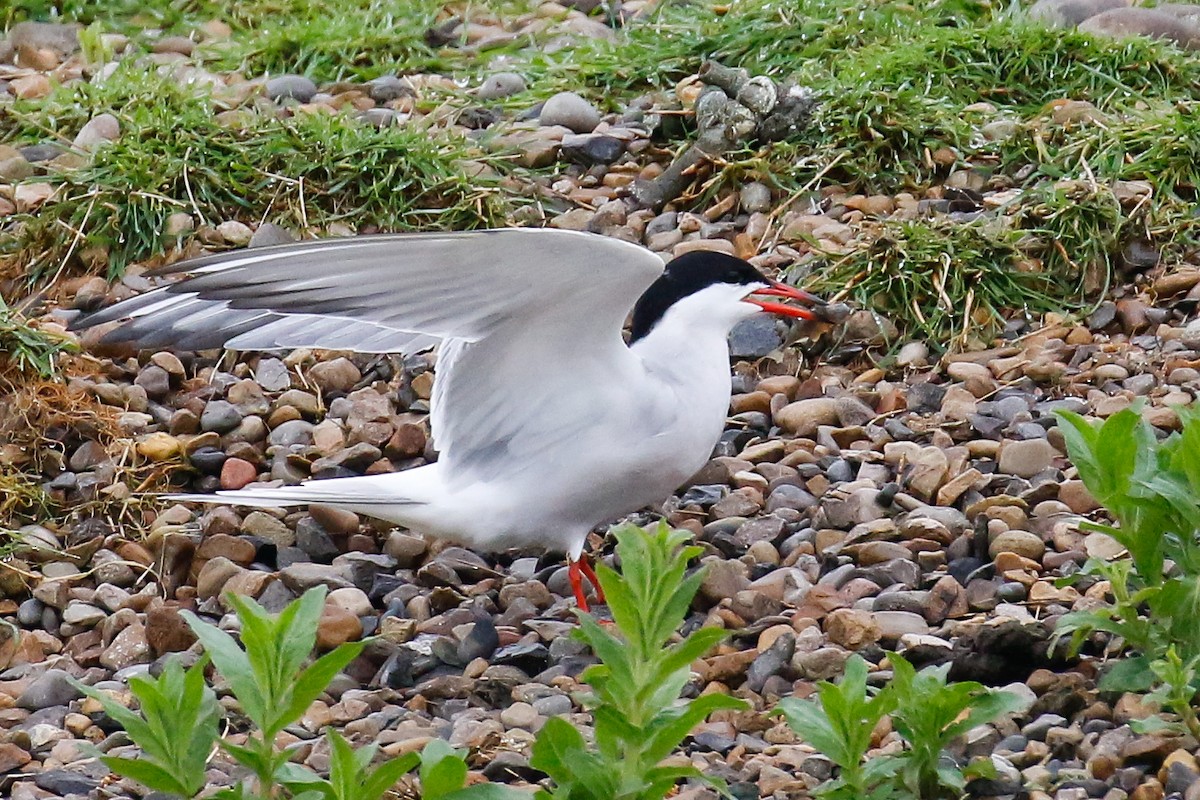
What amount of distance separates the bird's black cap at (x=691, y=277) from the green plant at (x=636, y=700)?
1.47m

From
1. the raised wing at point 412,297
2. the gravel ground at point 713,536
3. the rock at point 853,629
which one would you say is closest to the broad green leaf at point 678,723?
the gravel ground at point 713,536

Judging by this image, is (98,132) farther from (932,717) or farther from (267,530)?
(932,717)

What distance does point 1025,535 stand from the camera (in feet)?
10.9

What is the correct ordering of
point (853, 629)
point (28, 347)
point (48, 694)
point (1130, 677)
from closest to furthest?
point (1130, 677) < point (853, 629) < point (48, 694) < point (28, 347)

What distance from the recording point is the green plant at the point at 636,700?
2.26 meters

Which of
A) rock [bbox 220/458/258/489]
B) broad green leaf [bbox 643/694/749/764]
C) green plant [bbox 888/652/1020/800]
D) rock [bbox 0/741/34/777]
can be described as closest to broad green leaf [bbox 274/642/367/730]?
broad green leaf [bbox 643/694/749/764]

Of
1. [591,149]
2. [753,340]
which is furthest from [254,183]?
[753,340]

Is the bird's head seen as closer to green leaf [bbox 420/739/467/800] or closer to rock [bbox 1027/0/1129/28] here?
green leaf [bbox 420/739/467/800]

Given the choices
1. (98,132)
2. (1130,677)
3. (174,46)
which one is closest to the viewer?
(1130,677)

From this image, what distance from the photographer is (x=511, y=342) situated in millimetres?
3465

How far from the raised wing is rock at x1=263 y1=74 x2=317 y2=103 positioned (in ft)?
8.11

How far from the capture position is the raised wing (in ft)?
10.3

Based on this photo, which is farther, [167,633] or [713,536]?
[713,536]

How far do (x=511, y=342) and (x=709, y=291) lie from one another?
52cm
